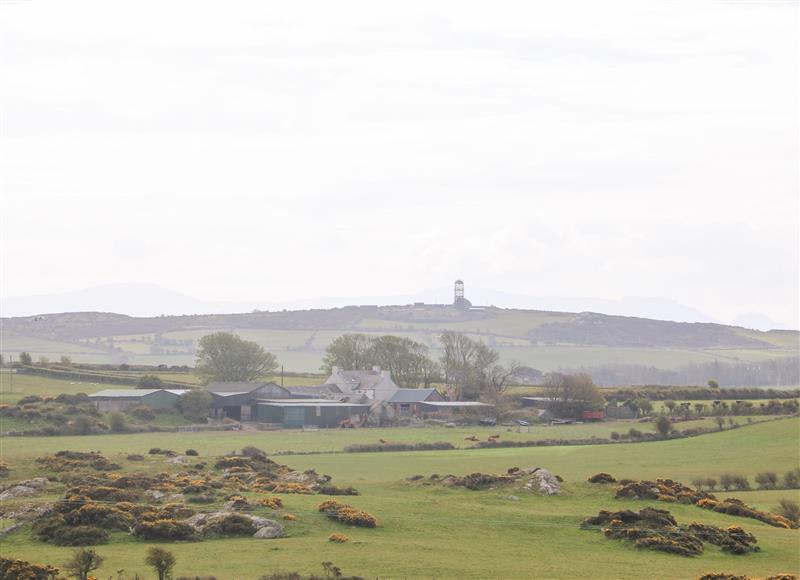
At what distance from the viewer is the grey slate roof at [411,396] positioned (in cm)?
10650

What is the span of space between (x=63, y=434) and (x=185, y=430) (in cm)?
1027

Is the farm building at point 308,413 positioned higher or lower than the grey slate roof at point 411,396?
lower

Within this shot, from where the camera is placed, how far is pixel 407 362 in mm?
125938

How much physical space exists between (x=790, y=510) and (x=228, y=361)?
2988 inches

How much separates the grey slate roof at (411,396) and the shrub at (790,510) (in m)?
59.6

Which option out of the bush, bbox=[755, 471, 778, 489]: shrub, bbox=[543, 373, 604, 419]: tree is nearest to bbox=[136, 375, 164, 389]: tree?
bbox=[543, 373, 604, 419]: tree

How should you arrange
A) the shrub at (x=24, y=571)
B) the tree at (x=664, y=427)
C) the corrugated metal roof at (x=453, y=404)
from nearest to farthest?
the shrub at (x=24, y=571) < the tree at (x=664, y=427) < the corrugated metal roof at (x=453, y=404)

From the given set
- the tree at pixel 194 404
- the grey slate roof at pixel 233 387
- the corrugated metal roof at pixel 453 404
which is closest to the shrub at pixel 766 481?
the corrugated metal roof at pixel 453 404

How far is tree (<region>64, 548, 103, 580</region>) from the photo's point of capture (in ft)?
99.5

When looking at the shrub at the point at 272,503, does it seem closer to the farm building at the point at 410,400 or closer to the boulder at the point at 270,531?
the boulder at the point at 270,531

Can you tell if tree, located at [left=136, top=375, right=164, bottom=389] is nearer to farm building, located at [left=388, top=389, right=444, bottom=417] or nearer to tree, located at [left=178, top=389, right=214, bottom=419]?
tree, located at [left=178, top=389, right=214, bottom=419]

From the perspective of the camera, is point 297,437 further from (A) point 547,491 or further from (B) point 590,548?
(B) point 590,548

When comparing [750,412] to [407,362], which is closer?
[750,412]

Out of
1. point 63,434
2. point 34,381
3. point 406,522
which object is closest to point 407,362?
point 34,381
